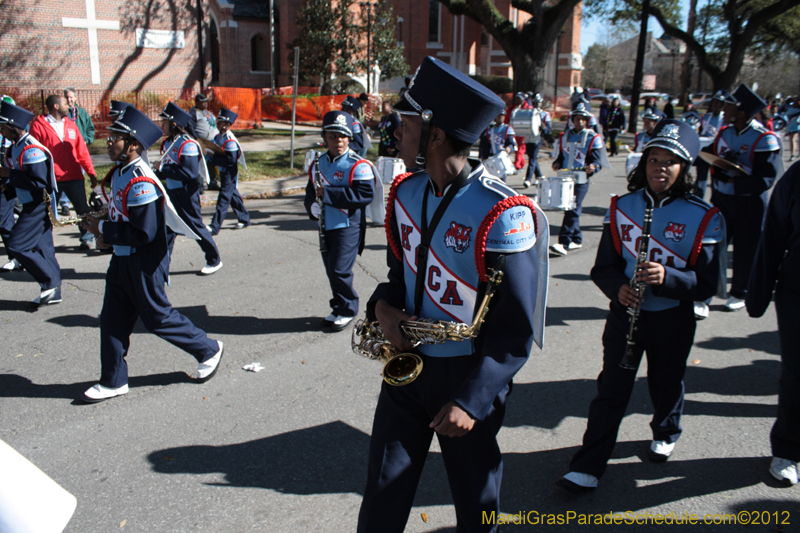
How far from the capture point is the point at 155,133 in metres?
4.77

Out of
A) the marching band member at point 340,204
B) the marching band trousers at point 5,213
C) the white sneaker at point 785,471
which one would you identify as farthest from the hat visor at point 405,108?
the marching band trousers at point 5,213

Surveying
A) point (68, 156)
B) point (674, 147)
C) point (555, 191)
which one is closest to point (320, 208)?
point (555, 191)

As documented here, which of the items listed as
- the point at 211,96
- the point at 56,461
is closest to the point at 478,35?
the point at 211,96

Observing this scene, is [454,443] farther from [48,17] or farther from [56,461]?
[48,17]

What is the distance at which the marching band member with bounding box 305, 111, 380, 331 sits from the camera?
19.4ft

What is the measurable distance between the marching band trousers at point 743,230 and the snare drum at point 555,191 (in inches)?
75.4

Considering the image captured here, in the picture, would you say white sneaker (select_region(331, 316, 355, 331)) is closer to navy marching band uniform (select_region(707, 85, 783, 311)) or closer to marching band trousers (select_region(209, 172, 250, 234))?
marching band trousers (select_region(209, 172, 250, 234))

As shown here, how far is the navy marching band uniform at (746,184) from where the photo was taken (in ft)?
21.6

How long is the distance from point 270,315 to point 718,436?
4.24 meters

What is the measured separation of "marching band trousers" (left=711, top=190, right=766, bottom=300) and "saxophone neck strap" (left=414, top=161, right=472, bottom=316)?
5.52 metres

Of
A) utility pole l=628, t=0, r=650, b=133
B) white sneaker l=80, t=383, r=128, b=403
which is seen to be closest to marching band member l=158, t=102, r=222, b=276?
white sneaker l=80, t=383, r=128, b=403

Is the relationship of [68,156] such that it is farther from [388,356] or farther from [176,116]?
[388,356]

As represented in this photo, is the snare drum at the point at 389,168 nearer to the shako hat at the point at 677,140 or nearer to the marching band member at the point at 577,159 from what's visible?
the marching band member at the point at 577,159

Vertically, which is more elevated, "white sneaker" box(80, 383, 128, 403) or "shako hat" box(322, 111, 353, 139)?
"shako hat" box(322, 111, 353, 139)
